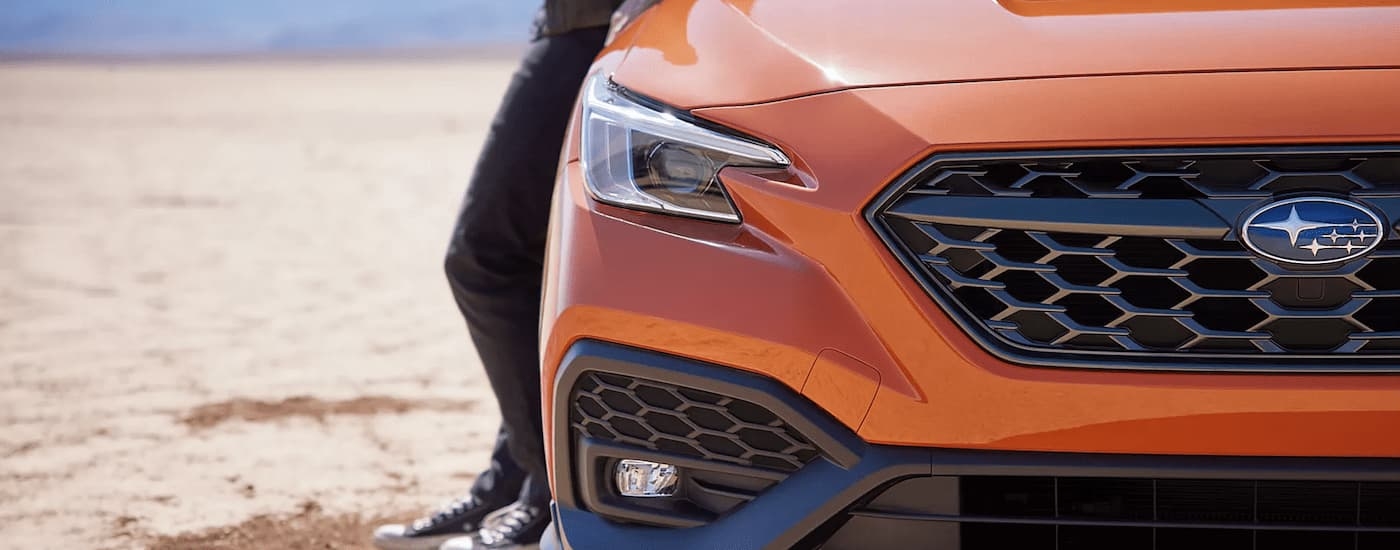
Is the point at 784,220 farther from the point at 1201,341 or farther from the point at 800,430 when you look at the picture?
the point at 1201,341

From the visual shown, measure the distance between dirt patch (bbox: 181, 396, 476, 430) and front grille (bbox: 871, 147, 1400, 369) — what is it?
3.14m

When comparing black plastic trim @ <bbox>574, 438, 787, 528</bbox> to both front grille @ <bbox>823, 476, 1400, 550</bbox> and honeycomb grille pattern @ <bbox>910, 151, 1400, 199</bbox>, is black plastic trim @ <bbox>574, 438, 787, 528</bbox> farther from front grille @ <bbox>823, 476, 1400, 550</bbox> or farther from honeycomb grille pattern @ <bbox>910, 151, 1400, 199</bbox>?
honeycomb grille pattern @ <bbox>910, 151, 1400, 199</bbox>

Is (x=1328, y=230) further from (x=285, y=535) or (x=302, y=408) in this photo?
(x=302, y=408)

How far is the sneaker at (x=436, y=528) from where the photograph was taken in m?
3.03

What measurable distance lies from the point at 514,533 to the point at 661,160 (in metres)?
1.38

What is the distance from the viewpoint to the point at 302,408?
4.48 m

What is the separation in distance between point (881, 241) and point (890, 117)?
0.49 ft

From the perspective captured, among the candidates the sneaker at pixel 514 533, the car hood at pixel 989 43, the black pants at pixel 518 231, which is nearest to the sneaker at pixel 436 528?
the sneaker at pixel 514 533

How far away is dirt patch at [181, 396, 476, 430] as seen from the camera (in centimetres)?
433

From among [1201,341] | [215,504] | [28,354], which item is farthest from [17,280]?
[1201,341]

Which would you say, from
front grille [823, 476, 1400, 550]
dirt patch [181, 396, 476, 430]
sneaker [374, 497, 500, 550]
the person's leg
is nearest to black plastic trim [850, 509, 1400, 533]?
front grille [823, 476, 1400, 550]

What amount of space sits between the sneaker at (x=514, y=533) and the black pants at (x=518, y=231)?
31mm

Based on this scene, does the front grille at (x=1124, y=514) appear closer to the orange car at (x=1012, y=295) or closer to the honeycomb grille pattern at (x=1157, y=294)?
the orange car at (x=1012, y=295)

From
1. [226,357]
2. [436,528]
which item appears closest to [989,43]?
[436,528]
